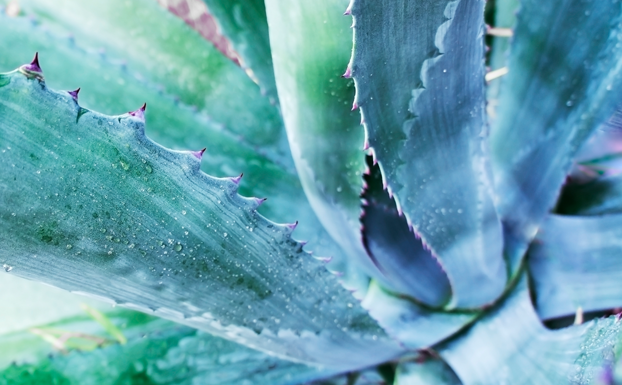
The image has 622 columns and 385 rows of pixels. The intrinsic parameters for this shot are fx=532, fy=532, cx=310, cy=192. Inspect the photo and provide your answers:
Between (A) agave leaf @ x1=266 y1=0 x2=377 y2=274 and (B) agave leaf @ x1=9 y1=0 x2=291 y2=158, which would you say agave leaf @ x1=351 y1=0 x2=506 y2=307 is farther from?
(B) agave leaf @ x1=9 y1=0 x2=291 y2=158

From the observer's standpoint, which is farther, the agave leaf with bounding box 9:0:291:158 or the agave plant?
the agave leaf with bounding box 9:0:291:158

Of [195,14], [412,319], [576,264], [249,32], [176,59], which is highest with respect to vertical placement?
[195,14]

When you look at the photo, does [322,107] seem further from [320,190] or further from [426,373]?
[426,373]

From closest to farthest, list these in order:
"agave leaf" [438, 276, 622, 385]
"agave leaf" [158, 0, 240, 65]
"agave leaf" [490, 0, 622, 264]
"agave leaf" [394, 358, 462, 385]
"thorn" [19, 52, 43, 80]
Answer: "thorn" [19, 52, 43, 80] → "agave leaf" [438, 276, 622, 385] → "agave leaf" [490, 0, 622, 264] → "agave leaf" [394, 358, 462, 385] → "agave leaf" [158, 0, 240, 65]

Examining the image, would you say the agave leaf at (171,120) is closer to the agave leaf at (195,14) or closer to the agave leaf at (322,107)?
the agave leaf at (322,107)

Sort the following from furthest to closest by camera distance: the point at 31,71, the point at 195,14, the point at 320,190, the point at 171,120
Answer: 1. the point at 195,14
2. the point at 171,120
3. the point at 320,190
4. the point at 31,71

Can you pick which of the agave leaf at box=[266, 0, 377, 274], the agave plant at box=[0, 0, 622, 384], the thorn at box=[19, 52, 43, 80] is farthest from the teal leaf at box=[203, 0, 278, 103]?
the thorn at box=[19, 52, 43, 80]

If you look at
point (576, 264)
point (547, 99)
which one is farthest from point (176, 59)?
point (576, 264)
